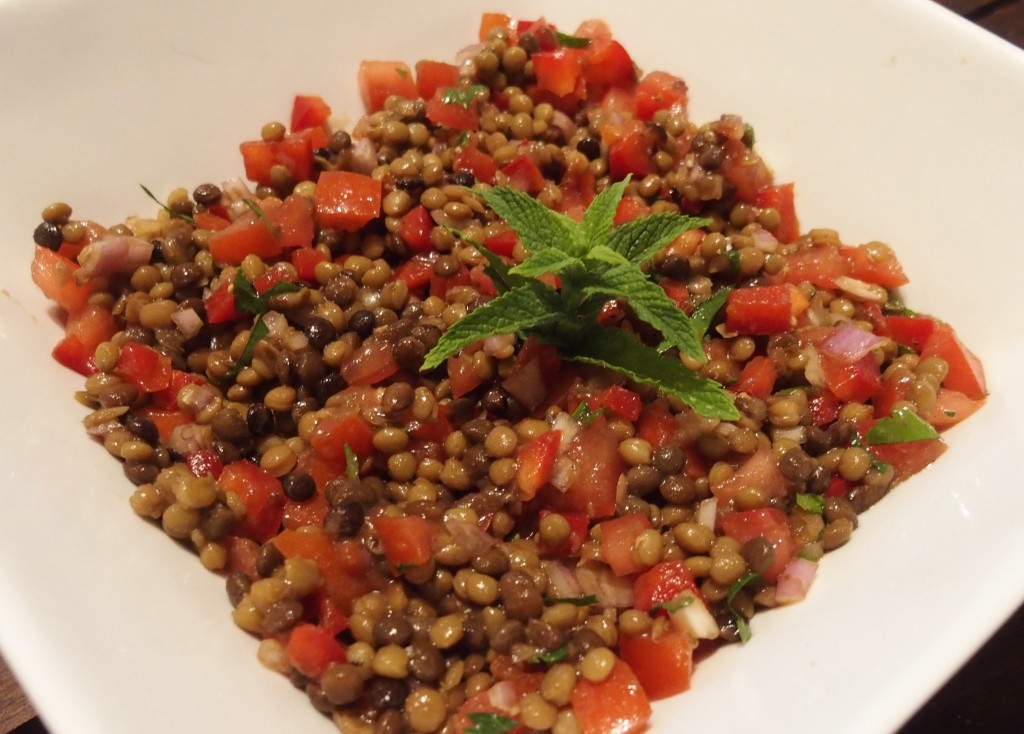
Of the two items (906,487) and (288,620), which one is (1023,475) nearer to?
(906,487)

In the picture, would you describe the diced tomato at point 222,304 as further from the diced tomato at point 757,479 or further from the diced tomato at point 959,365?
the diced tomato at point 959,365

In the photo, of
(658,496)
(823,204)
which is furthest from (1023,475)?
(823,204)

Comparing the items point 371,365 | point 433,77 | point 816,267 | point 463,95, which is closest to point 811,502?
point 816,267

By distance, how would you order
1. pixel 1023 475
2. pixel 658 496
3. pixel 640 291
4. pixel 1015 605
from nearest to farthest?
pixel 1015 605 < pixel 1023 475 < pixel 640 291 < pixel 658 496

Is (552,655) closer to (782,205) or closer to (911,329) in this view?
(911,329)

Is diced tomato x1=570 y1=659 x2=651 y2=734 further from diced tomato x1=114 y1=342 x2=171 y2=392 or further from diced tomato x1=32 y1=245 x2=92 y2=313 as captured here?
diced tomato x1=32 y1=245 x2=92 y2=313

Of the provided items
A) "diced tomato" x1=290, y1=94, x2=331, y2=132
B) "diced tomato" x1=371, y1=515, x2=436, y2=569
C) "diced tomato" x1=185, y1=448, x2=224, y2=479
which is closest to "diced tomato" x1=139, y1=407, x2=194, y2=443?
"diced tomato" x1=185, y1=448, x2=224, y2=479
